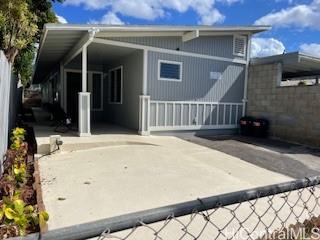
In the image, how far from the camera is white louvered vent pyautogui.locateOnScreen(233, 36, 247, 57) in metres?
11.2

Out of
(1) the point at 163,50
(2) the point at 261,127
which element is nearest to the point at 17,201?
(1) the point at 163,50

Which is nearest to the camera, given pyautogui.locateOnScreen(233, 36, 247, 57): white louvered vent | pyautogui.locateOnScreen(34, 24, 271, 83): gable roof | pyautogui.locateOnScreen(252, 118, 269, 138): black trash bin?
pyautogui.locateOnScreen(34, 24, 271, 83): gable roof

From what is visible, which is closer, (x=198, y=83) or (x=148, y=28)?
(x=148, y=28)

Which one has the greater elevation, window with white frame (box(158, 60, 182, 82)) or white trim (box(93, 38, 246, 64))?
white trim (box(93, 38, 246, 64))

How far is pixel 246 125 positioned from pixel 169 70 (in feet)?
12.5

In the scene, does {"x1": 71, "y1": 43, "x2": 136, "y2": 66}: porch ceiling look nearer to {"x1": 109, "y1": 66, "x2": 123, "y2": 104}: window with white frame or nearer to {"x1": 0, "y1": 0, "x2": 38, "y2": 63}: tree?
{"x1": 109, "y1": 66, "x2": 123, "y2": 104}: window with white frame

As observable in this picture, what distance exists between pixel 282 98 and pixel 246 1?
22.9 ft

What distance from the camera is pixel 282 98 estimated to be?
34.2 feet

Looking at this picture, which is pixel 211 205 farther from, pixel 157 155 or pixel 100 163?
pixel 157 155

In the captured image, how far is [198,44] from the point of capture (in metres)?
10.4

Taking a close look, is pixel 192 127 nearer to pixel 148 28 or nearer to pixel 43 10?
pixel 148 28

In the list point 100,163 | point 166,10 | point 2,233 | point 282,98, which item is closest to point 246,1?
point 166,10

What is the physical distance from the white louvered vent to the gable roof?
26cm

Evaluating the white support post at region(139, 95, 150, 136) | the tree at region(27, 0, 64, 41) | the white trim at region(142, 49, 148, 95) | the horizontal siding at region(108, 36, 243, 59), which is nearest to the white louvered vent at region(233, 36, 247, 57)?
the horizontal siding at region(108, 36, 243, 59)
